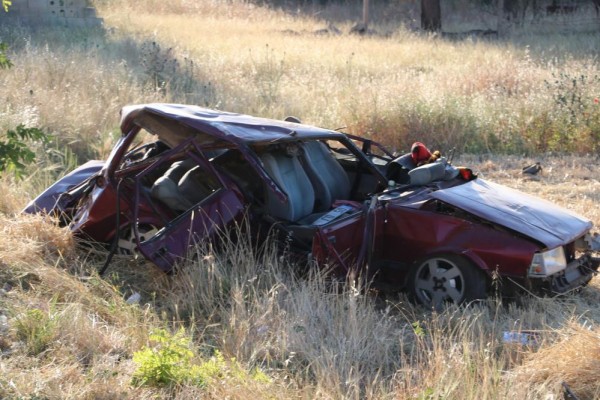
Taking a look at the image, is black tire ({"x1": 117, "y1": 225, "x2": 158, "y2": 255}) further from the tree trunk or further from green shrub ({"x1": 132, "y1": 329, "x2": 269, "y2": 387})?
the tree trunk

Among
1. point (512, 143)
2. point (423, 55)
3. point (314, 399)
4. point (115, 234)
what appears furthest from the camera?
point (423, 55)

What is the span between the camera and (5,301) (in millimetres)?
5637

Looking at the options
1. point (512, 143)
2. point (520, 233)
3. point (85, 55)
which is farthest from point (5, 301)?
point (85, 55)

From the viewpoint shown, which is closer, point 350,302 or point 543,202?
point 350,302

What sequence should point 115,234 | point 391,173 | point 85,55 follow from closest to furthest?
point 115,234 < point 391,173 < point 85,55

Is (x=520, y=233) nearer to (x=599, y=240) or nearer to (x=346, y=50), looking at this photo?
(x=599, y=240)

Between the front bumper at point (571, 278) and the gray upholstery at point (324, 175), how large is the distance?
181 centimetres

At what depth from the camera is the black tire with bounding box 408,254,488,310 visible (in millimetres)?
5887

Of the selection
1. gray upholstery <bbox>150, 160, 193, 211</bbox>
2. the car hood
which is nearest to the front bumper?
the car hood

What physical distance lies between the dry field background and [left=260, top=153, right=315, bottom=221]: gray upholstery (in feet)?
1.30

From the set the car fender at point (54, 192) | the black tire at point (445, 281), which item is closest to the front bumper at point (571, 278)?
the black tire at point (445, 281)

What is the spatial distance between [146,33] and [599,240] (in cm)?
1893

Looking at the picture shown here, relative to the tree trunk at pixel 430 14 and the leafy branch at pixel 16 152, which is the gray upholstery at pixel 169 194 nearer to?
the leafy branch at pixel 16 152

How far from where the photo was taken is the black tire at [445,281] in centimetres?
589
